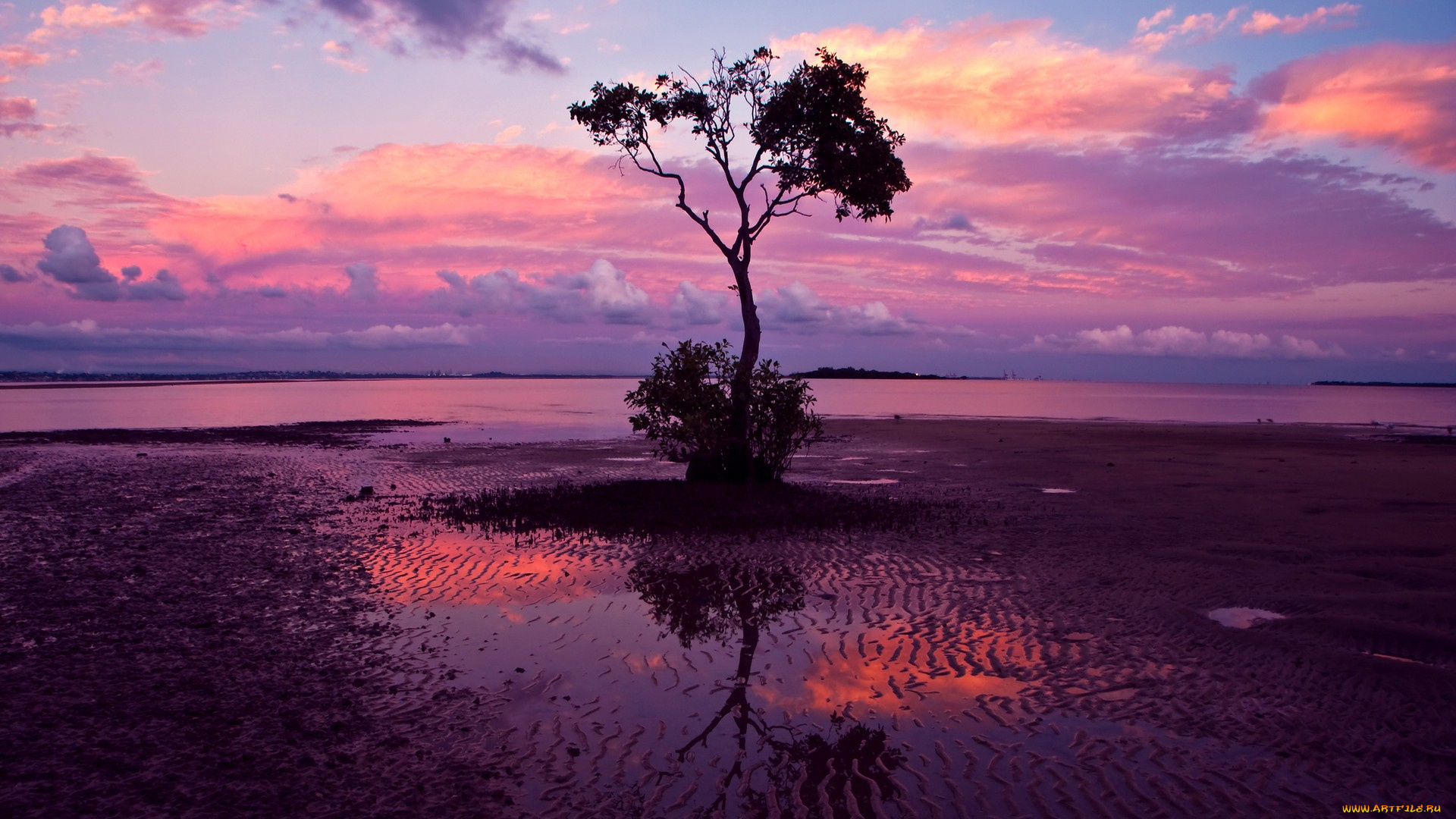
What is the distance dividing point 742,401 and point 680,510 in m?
5.09

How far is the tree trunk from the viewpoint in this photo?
23.4m

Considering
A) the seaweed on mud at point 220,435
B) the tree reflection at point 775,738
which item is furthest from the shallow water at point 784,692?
the seaweed on mud at point 220,435

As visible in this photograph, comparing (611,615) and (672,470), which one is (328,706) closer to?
(611,615)

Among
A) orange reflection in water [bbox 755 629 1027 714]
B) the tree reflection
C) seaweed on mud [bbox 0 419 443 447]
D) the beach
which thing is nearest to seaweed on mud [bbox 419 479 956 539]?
the beach

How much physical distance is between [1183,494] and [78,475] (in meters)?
36.5

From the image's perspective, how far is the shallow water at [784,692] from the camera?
6234 millimetres

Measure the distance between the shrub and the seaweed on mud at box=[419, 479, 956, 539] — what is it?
1.05 m

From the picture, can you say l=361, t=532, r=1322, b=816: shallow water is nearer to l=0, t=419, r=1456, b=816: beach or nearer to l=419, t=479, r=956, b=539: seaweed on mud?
l=0, t=419, r=1456, b=816: beach

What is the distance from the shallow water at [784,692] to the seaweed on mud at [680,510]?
3.41 meters

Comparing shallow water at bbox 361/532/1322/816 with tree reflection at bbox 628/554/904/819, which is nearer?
tree reflection at bbox 628/554/904/819

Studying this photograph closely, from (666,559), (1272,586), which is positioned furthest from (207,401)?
(1272,586)

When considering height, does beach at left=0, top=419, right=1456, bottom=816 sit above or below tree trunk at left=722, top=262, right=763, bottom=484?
below

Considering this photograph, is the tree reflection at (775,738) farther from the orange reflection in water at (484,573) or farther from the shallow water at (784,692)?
the orange reflection in water at (484,573)

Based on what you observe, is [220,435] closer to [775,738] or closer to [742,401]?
[742,401]
